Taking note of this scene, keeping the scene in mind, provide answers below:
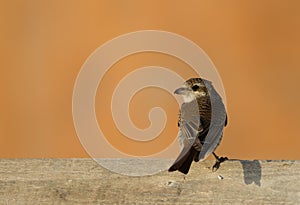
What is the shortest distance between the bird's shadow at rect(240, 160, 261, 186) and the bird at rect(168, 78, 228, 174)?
120 millimetres

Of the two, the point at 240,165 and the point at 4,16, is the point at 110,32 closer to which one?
the point at 4,16

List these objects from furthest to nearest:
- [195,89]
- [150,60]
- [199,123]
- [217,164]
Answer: [150,60]
[195,89]
[199,123]
[217,164]

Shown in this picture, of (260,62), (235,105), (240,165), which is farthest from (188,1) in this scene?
(240,165)

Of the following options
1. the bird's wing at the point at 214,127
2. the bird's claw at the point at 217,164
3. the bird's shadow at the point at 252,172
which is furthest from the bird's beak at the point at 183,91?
the bird's shadow at the point at 252,172

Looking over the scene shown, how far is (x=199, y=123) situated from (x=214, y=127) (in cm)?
→ 8

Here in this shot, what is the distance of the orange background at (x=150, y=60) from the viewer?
8227 mm

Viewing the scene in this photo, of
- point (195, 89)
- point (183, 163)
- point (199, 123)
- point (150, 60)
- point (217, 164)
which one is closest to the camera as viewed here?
point (183, 163)

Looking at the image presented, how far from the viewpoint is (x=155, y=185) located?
308cm

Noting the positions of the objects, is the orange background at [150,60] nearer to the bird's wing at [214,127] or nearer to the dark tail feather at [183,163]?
the bird's wing at [214,127]

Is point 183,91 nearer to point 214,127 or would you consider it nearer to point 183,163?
point 214,127

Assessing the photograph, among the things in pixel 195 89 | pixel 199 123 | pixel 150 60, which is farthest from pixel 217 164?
pixel 150 60

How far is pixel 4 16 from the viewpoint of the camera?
10.4 metres

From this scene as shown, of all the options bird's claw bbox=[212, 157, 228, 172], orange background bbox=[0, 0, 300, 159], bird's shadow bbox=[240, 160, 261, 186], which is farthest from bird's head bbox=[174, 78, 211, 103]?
orange background bbox=[0, 0, 300, 159]

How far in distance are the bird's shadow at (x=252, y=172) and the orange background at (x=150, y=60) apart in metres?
4.34
